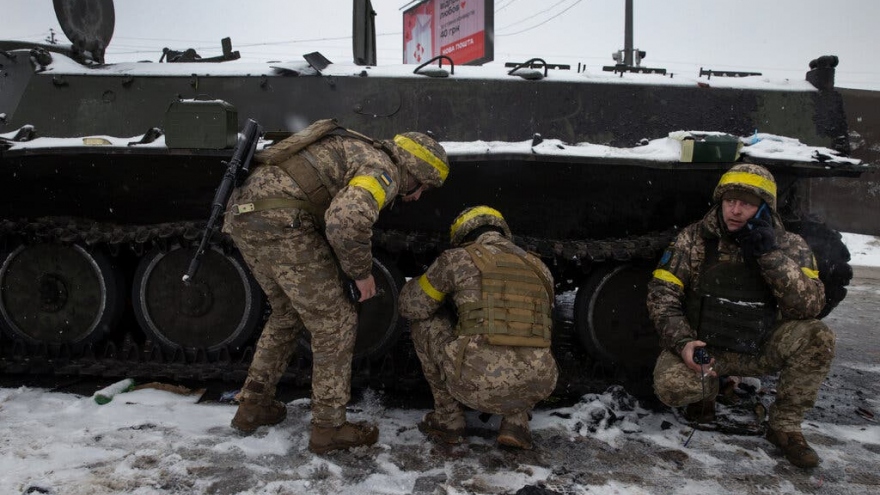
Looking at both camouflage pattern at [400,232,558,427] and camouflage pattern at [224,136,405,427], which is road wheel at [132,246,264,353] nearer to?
camouflage pattern at [224,136,405,427]

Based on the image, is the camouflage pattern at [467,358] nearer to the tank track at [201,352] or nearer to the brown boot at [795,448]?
the tank track at [201,352]

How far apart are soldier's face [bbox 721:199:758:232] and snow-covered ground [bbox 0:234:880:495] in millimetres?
1269

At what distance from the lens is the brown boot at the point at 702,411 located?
12.4 feet

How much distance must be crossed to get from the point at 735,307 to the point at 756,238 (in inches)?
16.7

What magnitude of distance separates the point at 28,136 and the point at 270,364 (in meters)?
2.42

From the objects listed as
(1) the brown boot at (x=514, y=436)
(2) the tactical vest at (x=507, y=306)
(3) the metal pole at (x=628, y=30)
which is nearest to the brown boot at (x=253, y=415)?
(2) the tactical vest at (x=507, y=306)

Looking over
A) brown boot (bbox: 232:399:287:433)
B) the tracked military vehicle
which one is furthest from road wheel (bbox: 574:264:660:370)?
brown boot (bbox: 232:399:287:433)

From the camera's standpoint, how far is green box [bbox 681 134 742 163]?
365cm

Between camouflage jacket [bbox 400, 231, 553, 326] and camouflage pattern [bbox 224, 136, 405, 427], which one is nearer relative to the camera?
camouflage pattern [bbox 224, 136, 405, 427]

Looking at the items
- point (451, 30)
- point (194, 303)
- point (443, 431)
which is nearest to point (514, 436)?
point (443, 431)

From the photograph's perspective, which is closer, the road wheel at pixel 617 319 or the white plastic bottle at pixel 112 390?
the white plastic bottle at pixel 112 390

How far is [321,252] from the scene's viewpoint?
3141 mm

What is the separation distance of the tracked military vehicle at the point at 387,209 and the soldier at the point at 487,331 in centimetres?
73

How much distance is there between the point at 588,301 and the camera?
13.7ft
